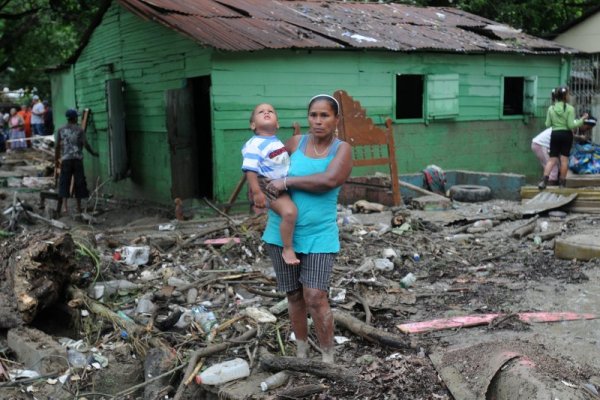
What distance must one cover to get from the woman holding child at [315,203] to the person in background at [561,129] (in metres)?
7.86

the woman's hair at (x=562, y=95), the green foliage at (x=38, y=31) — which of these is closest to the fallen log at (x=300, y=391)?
the woman's hair at (x=562, y=95)

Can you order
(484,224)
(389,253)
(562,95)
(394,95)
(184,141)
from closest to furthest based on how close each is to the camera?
(389,253) → (484,224) → (562,95) → (184,141) → (394,95)

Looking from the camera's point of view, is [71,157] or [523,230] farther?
[71,157]

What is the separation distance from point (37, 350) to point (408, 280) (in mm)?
3386

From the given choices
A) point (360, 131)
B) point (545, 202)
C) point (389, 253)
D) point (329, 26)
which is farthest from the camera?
point (329, 26)

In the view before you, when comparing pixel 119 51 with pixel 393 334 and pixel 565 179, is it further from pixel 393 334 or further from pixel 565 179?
pixel 393 334

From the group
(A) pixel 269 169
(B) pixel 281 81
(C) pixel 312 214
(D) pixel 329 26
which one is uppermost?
(D) pixel 329 26

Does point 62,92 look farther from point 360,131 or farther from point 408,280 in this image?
point 408,280

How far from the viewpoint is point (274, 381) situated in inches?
156

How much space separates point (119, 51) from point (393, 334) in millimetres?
10616

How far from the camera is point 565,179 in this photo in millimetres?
11016

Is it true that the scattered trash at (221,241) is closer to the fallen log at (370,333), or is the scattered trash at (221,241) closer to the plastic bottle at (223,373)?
the fallen log at (370,333)

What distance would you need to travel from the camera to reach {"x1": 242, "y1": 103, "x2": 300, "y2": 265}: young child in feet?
12.1

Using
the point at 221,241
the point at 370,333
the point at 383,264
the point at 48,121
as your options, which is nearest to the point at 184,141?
the point at 221,241
